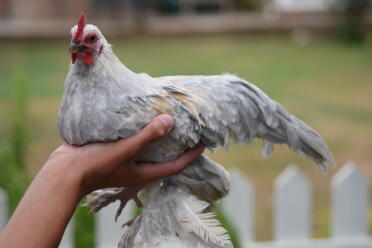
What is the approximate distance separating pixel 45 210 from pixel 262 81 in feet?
22.0

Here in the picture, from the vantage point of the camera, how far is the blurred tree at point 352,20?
35.5ft

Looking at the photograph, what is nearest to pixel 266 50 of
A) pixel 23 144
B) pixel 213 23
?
pixel 213 23

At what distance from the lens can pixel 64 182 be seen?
130cm

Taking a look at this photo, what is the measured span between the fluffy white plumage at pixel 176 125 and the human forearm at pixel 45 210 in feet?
0.26

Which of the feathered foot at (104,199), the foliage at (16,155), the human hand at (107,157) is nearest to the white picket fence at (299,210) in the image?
the foliage at (16,155)

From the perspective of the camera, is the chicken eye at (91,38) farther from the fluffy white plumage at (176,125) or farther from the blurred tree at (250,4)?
the blurred tree at (250,4)

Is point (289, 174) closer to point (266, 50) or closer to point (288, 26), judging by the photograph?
point (266, 50)

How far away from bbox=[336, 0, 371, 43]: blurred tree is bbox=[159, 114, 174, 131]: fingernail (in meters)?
9.98

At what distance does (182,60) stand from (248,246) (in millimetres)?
6657

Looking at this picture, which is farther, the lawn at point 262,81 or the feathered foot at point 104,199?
the lawn at point 262,81

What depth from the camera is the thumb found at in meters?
1.30

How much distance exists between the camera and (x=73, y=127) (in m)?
1.29

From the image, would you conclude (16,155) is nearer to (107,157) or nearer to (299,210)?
(299,210)

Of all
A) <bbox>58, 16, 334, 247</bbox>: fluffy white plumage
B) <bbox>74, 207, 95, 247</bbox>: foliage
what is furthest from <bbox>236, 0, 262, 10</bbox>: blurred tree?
<bbox>58, 16, 334, 247</bbox>: fluffy white plumage
